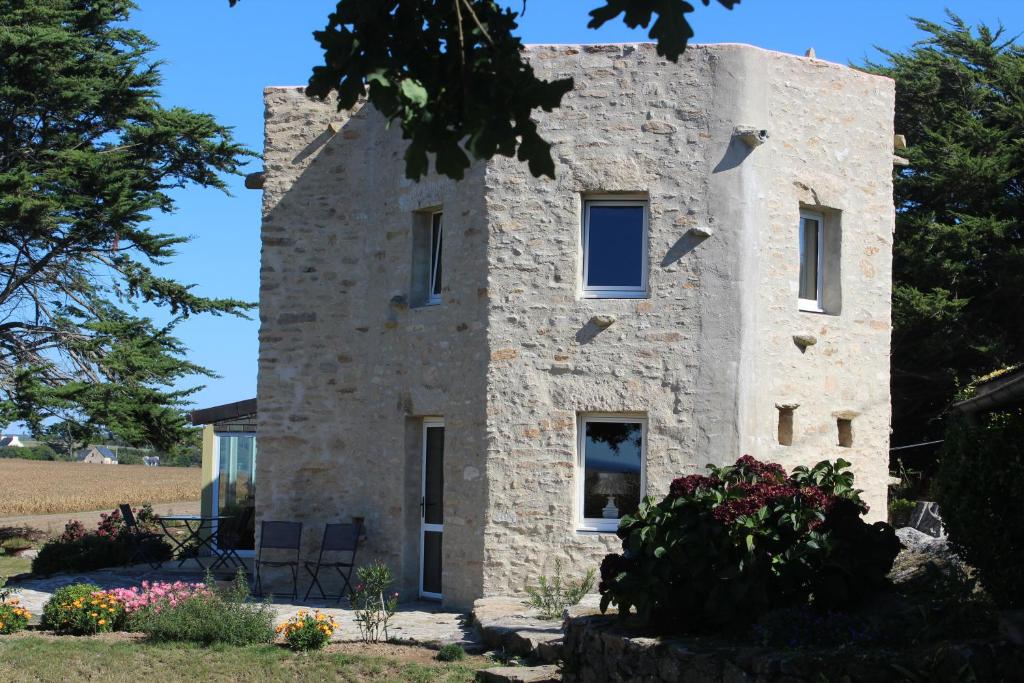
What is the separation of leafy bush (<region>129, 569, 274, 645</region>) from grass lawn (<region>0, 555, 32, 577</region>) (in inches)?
300

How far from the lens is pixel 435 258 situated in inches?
550

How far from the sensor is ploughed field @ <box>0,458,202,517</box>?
30.4 metres

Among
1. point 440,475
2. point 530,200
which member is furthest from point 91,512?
point 530,200

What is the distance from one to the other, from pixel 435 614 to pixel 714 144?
583 cm

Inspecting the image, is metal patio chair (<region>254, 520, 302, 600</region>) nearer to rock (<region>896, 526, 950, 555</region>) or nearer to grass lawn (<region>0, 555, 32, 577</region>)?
grass lawn (<region>0, 555, 32, 577</region>)

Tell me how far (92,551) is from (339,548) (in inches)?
208

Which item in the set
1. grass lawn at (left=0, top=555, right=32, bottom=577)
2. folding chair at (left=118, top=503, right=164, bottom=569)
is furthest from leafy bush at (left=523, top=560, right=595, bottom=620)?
grass lawn at (left=0, top=555, right=32, bottom=577)

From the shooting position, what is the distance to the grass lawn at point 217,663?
9.77 meters

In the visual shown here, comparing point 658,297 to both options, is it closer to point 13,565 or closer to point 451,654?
point 451,654

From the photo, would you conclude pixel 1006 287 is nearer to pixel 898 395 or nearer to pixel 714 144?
pixel 898 395

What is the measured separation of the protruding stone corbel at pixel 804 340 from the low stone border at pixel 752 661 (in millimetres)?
4863

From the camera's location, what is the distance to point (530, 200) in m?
12.7

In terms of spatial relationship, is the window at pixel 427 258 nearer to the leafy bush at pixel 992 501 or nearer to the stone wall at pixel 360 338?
the stone wall at pixel 360 338

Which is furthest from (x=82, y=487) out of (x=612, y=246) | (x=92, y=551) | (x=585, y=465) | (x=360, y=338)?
(x=612, y=246)
